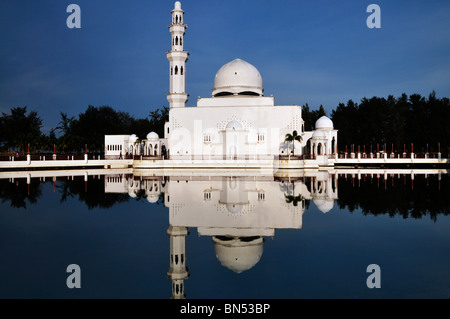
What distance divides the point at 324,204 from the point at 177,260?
283 inches

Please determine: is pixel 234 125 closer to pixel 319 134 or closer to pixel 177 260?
pixel 319 134

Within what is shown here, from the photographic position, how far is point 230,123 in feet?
116

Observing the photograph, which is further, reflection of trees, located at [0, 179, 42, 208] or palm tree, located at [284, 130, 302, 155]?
palm tree, located at [284, 130, 302, 155]

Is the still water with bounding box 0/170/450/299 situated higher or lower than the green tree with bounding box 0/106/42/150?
lower

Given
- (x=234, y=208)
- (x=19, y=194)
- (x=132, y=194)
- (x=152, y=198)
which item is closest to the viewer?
(x=234, y=208)

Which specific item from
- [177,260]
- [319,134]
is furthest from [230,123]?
[177,260]

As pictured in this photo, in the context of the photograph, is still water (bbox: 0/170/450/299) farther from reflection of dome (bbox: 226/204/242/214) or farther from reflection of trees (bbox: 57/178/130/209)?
reflection of trees (bbox: 57/178/130/209)

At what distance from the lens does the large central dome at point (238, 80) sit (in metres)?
38.7

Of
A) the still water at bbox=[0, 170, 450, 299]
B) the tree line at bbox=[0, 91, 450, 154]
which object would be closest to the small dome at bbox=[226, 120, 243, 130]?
the tree line at bbox=[0, 91, 450, 154]

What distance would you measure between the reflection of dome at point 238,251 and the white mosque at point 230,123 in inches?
1052

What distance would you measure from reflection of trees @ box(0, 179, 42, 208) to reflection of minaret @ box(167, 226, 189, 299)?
6.85 metres

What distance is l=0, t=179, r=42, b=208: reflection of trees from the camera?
13078mm
